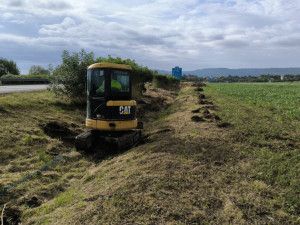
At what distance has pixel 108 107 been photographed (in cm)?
912

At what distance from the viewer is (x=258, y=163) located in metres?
6.44

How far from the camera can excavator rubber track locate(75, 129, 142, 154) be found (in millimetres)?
9195

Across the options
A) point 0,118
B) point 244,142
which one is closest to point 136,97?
point 0,118

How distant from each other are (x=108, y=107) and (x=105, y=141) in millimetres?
1473

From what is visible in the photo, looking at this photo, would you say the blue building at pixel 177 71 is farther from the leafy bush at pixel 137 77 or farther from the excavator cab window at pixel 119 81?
the excavator cab window at pixel 119 81

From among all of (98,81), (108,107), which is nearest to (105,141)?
(108,107)

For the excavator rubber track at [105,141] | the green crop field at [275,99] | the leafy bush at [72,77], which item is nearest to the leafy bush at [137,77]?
the leafy bush at [72,77]

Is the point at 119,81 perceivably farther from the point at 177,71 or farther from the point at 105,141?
the point at 177,71

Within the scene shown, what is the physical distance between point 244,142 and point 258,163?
1706 millimetres

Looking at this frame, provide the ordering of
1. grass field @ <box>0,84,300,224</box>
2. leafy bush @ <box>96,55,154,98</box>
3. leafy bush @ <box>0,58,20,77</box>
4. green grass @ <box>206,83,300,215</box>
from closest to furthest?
grass field @ <box>0,84,300,224</box> → green grass @ <box>206,83,300,215</box> → leafy bush @ <box>96,55,154,98</box> → leafy bush @ <box>0,58,20,77</box>

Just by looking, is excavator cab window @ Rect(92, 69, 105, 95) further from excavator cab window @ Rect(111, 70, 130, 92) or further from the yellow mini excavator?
excavator cab window @ Rect(111, 70, 130, 92)

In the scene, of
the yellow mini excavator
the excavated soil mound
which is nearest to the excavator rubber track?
the yellow mini excavator

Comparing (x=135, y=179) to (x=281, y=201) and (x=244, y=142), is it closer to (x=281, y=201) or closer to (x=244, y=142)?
(x=281, y=201)

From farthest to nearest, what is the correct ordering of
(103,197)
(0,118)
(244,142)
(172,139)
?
(0,118) < (172,139) < (244,142) < (103,197)
